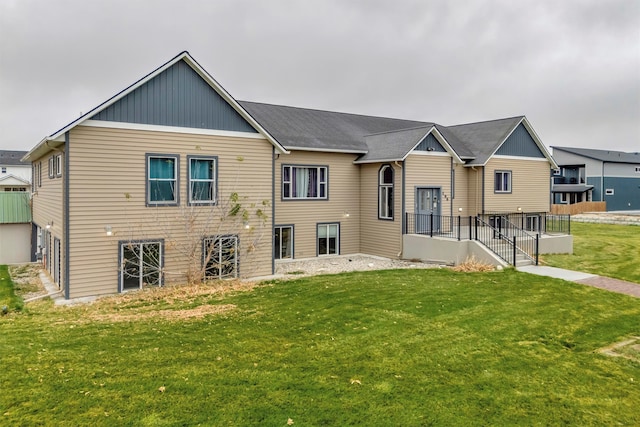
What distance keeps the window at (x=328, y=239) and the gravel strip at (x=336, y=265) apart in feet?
1.42

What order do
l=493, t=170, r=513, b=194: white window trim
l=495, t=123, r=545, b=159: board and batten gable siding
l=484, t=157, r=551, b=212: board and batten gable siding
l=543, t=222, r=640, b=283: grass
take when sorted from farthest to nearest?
l=495, t=123, r=545, b=159: board and batten gable siding < l=493, t=170, r=513, b=194: white window trim < l=484, t=157, r=551, b=212: board and batten gable siding < l=543, t=222, r=640, b=283: grass

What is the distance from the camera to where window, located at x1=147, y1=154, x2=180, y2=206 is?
529 inches

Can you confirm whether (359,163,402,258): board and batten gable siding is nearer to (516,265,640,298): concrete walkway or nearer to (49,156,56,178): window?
(516,265,640,298): concrete walkway

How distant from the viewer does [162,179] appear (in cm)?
1361

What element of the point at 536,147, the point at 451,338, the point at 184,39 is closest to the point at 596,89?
the point at 536,147

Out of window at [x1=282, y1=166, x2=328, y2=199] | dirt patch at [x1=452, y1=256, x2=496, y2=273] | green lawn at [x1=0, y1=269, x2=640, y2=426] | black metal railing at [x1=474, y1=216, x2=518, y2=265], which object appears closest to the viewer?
green lawn at [x1=0, y1=269, x2=640, y2=426]

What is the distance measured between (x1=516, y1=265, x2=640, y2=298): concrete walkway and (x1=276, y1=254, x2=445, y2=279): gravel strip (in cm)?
343

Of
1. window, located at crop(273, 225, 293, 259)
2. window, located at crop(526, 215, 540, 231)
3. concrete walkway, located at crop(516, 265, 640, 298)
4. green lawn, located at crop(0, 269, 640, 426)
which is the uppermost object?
window, located at crop(526, 215, 540, 231)

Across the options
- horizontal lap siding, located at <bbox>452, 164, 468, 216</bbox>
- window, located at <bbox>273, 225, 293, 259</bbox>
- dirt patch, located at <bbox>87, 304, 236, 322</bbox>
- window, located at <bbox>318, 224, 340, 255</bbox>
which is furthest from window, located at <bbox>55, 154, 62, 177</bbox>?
horizontal lap siding, located at <bbox>452, 164, 468, 216</bbox>

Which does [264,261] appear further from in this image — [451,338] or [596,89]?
[596,89]

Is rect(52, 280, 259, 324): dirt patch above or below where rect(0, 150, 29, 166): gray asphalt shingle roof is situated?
below

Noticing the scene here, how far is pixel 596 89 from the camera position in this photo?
3075 centimetres

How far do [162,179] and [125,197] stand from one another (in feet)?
3.97

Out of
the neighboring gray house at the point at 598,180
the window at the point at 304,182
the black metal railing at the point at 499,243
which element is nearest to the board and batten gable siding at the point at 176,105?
the window at the point at 304,182
